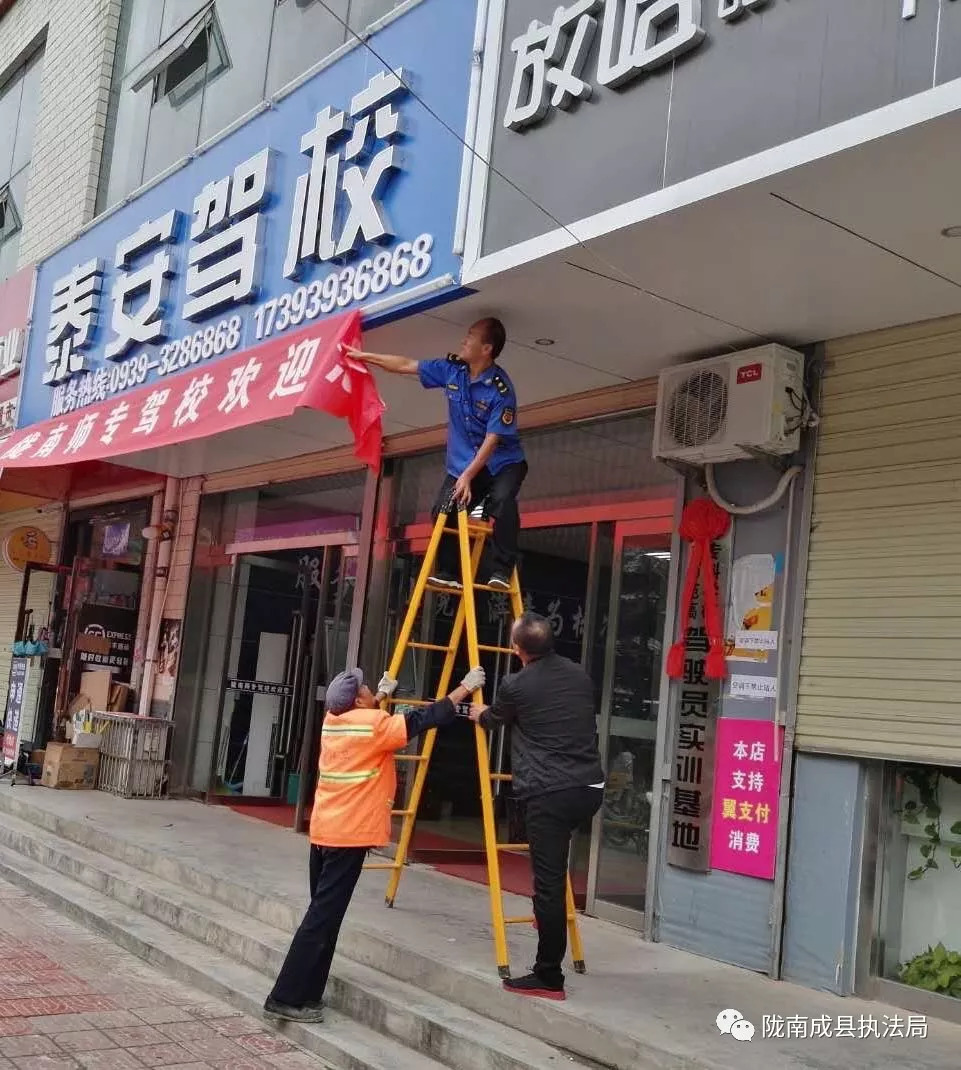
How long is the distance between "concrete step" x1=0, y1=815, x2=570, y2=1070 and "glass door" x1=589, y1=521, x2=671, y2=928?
5.59 ft

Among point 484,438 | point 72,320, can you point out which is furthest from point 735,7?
point 72,320

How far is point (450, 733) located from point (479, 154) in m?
4.72

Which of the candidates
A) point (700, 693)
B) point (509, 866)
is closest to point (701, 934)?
point (700, 693)

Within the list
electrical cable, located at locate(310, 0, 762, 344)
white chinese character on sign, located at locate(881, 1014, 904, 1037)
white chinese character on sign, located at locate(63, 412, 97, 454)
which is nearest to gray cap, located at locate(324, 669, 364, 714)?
electrical cable, located at locate(310, 0, 762, 344)

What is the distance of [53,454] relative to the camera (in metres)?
9.00

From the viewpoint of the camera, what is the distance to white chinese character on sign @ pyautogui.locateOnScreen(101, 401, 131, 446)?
329 inches

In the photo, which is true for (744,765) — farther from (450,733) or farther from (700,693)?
(450,733)

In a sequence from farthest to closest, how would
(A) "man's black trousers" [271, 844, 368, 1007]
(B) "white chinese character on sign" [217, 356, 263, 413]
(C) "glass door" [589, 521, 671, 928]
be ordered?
(B) "white chinese character on sign" [217, 356, 263, 413] → (C) "glass door" [589, 521, 671, 928] → (A) "man's black trousers" [271, 844, 368, 1007]

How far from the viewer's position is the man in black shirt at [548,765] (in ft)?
15.4

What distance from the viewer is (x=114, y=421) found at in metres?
8.53

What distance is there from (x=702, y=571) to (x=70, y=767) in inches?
279

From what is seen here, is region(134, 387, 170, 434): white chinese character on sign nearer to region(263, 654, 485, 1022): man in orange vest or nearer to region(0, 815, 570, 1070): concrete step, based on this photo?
region(0, 815, 570, 1070): concrete step

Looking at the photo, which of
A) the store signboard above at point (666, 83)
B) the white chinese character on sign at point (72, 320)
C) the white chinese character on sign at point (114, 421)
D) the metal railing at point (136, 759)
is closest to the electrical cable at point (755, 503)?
the store signboard above at point (666, 83)

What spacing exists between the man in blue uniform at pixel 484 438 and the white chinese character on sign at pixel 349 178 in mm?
935
